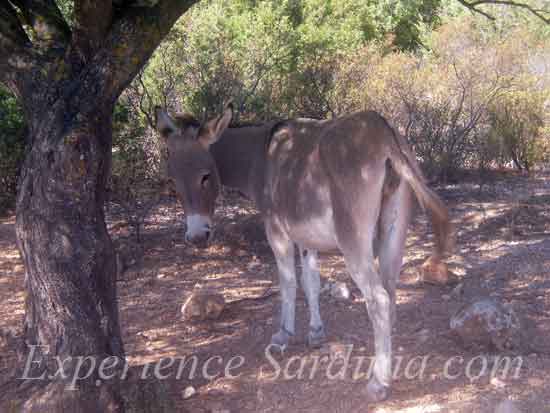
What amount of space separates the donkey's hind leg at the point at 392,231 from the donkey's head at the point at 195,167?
4.79 feet

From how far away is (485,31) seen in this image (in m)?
12.9

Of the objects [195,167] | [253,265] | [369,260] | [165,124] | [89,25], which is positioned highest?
[89,25]

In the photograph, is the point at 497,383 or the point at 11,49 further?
the point at 497,383

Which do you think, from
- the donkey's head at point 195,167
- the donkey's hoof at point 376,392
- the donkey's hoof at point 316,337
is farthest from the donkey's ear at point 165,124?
the donkey's hoof at point 376,392

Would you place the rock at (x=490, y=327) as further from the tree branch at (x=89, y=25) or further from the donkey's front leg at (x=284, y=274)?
the tree branch at (x=89, y=25)

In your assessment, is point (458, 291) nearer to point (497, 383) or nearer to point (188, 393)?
point (497, 383)

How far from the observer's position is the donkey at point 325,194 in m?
4.20

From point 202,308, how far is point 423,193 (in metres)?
2.60

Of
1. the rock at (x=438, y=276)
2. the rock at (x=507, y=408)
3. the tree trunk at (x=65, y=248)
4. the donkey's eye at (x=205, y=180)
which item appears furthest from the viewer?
the rock at (x=438, y=276)

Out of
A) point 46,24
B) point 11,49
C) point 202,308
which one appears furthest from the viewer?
point 202,308

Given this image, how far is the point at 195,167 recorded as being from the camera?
499 centimetres

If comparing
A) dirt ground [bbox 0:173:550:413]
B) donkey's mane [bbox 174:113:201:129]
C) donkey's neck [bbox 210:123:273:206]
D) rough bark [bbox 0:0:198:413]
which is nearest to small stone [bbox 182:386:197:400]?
dirt ground [bbox 0:173:550:413]

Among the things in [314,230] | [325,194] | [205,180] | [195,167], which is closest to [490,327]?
[314,230]

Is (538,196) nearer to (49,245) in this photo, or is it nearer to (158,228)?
(158,228)
